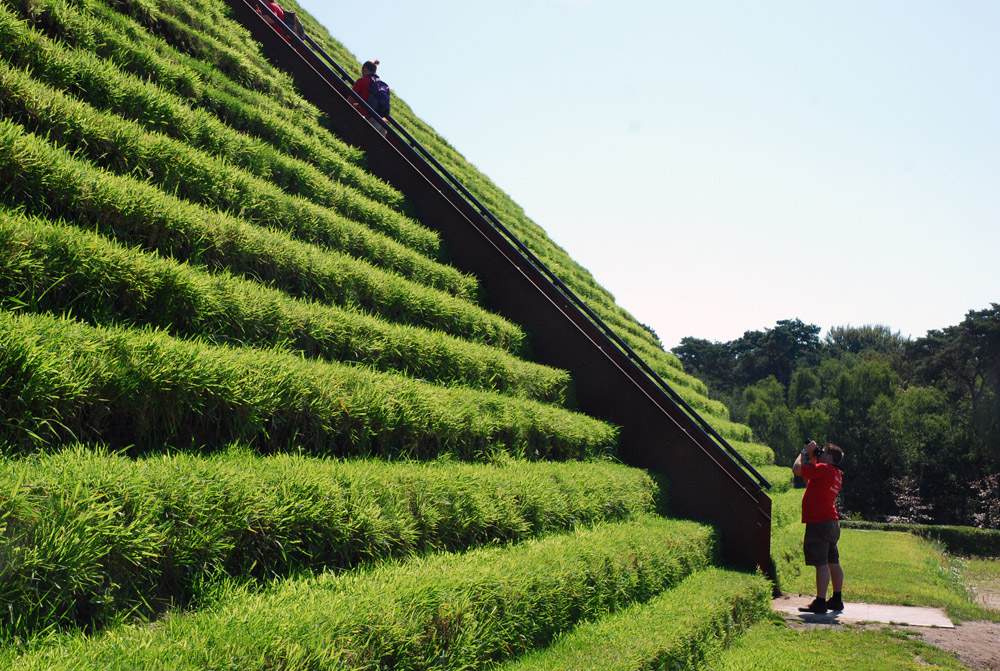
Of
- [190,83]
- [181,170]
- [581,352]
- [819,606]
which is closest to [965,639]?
[819,606]

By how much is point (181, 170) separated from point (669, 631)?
15.8 ft

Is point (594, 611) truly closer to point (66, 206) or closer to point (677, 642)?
point (677, 642)

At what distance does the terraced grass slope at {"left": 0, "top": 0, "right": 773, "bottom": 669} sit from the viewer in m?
2.76

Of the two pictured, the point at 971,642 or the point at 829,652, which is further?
the point at 971,642

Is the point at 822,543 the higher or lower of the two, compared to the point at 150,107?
higher

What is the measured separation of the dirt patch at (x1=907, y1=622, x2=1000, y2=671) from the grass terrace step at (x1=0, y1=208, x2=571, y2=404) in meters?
4.76

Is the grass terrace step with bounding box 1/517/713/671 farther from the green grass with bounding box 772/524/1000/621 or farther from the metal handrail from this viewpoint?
the green grass with bounding box 772/524/1000/621

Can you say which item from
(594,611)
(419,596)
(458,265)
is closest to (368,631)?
(419,596)

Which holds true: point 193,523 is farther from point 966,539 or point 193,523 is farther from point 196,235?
point 966,539

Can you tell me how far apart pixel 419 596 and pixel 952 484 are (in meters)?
47.9

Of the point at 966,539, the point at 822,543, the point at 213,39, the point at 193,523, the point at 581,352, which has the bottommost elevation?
the point at 193,523

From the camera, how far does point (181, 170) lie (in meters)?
5.53

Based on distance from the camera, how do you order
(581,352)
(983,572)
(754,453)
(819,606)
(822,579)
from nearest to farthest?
(819,606), (822,579), (581,352), (754,453), (983,572)

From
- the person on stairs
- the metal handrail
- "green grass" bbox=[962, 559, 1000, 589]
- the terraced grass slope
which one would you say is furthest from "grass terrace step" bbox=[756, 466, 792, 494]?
the person on stairs
